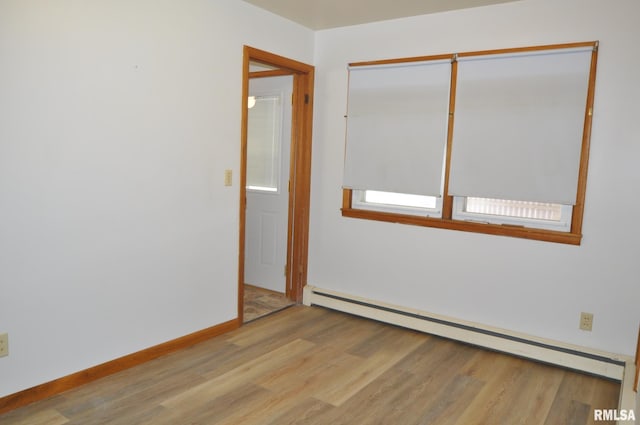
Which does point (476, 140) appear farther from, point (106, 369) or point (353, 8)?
point (106, 369)

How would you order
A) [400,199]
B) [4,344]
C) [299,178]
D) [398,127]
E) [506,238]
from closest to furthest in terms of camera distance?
[4,344] < [506,238] < [398,127] < [400,199] < [299,178]

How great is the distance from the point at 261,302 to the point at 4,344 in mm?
2212

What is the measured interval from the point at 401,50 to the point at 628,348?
256 centimetres

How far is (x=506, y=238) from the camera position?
131 inches

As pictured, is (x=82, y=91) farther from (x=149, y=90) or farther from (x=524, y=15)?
(x=524, y=15)

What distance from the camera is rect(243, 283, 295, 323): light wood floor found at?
4.00m

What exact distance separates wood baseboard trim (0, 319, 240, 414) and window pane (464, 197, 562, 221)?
2.00 m

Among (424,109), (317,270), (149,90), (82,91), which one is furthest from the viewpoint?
(317,270)

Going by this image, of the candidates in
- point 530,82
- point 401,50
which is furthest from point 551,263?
point 401,50

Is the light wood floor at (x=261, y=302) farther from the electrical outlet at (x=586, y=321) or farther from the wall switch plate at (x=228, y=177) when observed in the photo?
A: the electrical outlet at (x=586, y=321)

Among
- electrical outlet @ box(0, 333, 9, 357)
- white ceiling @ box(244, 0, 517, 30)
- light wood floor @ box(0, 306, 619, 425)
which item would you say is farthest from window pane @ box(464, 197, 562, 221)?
electrical outlet @ box(0, 333, 9, 357)

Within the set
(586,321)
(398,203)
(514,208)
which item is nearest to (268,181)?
(398,203)

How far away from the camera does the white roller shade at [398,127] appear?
11.6ft

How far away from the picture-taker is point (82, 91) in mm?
2518
